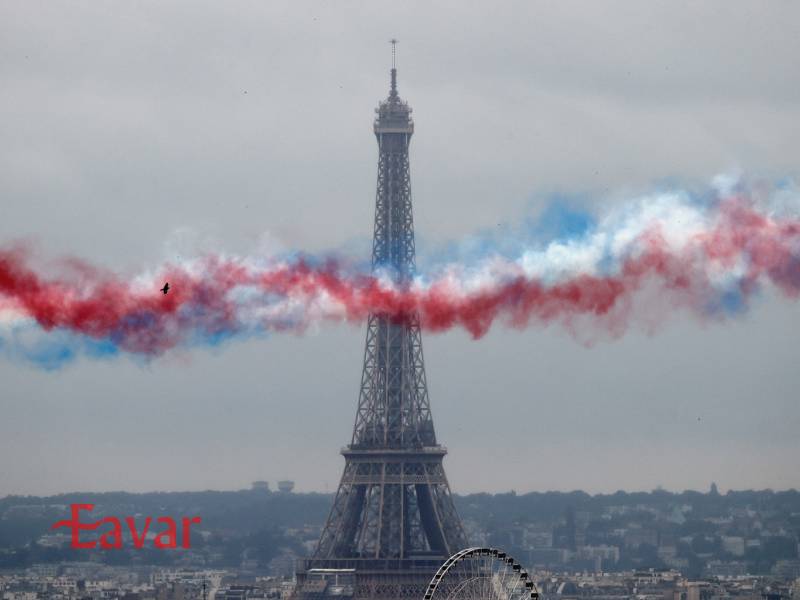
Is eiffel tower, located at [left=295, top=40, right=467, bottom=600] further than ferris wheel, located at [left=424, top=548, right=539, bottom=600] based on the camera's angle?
Yes

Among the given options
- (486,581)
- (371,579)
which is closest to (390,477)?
(371,579)

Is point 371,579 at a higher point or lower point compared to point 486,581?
higher

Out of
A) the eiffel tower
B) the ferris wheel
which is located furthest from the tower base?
the ferris wheel

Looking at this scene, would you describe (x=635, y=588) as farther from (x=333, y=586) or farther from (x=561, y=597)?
(x=333, y=586)

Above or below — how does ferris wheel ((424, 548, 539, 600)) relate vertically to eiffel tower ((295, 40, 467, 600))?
below

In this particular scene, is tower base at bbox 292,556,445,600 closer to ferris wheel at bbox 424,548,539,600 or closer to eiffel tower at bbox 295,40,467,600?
eiffel tower at bbox 295,40,467,600

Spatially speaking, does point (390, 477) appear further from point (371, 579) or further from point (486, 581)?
point (486, 581)

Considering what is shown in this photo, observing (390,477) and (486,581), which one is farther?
(390,477)

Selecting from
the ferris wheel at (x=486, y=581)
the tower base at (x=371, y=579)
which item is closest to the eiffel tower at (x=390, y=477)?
the tower base at (x=371, y=579)

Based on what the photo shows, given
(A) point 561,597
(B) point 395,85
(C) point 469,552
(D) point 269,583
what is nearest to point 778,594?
(A) point 561,597
